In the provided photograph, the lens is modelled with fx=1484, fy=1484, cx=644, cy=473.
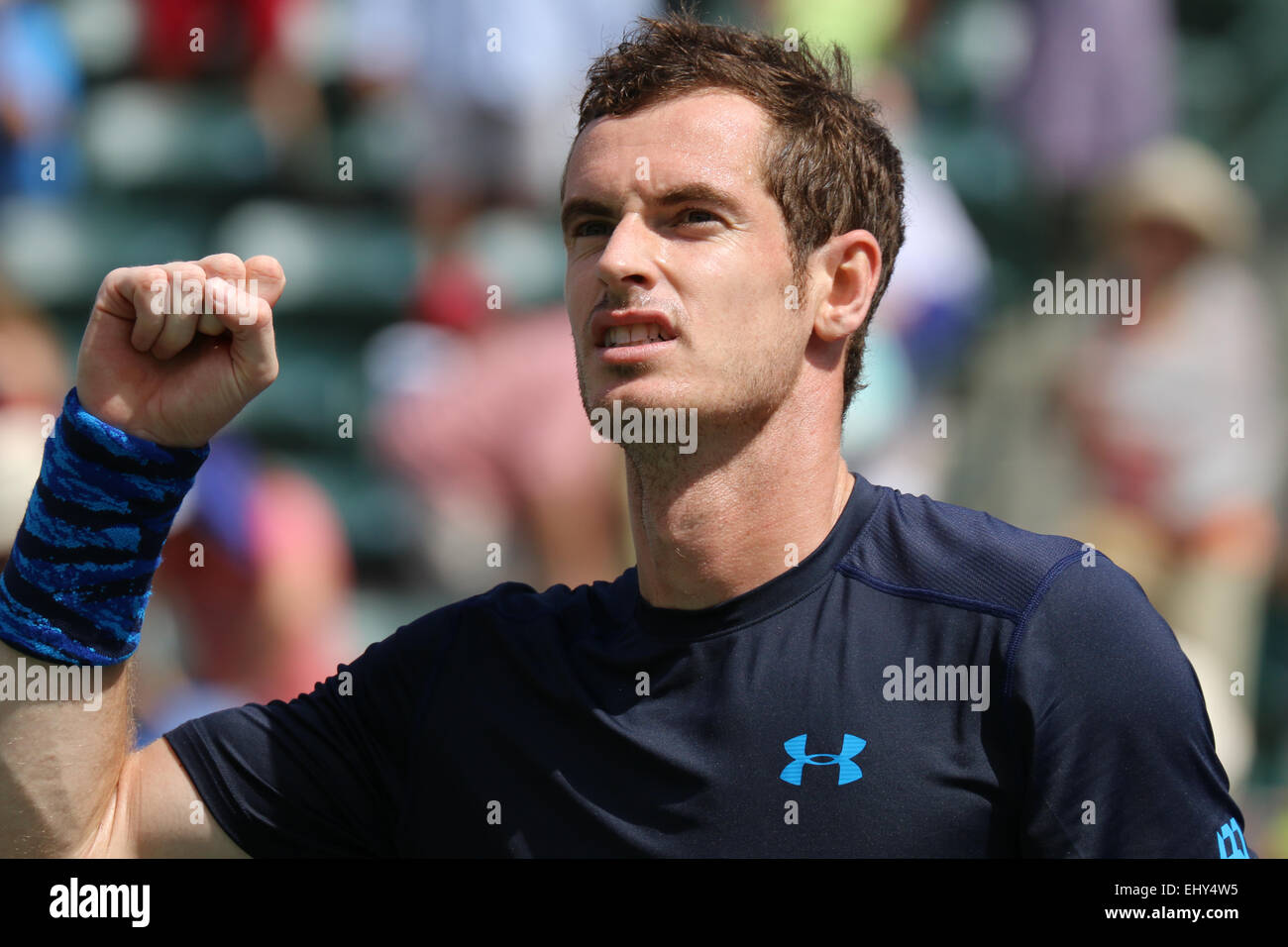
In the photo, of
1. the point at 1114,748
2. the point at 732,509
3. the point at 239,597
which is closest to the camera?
the point at 1114,748

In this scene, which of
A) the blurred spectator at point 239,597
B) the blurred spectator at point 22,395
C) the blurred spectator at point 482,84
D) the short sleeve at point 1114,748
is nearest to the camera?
the short sleeve at point 1114,748

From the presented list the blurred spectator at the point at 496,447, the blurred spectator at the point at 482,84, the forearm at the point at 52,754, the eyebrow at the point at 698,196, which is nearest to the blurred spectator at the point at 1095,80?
the blurred spectator at the point at 482,84

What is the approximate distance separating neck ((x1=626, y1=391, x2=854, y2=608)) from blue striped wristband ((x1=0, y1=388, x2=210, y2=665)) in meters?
0.74

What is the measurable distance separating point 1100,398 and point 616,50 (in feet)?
8.48

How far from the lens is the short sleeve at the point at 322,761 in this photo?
230 centimetres

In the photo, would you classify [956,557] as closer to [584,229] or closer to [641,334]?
[641,334]

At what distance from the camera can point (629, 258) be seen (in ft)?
7.30

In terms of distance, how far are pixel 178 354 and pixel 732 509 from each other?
0.87 meters

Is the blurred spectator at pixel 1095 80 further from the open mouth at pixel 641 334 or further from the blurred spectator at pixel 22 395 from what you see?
the blurred spectator at pixel 22 395

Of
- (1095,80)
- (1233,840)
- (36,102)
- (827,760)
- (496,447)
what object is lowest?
(1233,840)

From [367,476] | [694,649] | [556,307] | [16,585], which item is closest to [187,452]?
[16,585]

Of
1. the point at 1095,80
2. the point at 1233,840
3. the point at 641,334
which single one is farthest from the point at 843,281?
the point at 1095,80

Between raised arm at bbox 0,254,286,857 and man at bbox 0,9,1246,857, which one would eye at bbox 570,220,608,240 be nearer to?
man at bbox 0,9,1246,857

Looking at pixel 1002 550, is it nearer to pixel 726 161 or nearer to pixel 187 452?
pixel 726 161
